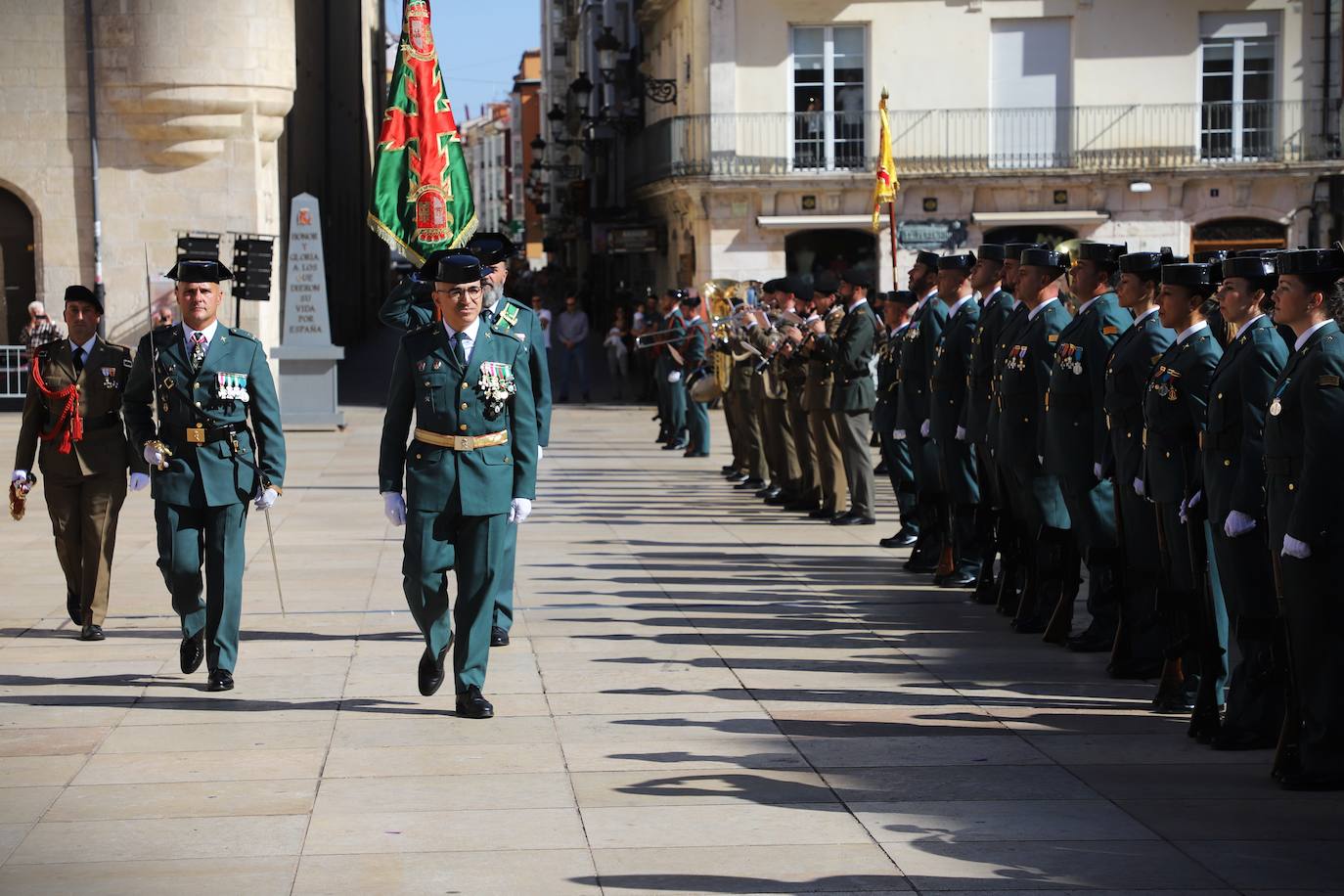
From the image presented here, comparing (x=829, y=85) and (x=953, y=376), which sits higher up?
(x=829, y=85)

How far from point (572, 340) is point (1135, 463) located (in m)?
23.9

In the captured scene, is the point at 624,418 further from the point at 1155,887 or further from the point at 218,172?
the point at 1155,887

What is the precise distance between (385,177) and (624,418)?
1367 cm

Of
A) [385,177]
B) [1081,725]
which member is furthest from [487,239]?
[385,177]

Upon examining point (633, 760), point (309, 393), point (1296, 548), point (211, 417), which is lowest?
point (633, 760)

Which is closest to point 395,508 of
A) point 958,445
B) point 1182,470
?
point 1182,470

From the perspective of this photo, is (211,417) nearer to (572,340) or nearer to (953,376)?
(953,376)

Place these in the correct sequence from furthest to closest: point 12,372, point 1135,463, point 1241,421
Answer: point 12,372 → point 1135,463 → point 1241,421

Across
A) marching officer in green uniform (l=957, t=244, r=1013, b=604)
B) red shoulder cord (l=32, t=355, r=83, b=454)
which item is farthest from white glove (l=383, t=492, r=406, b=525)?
marching officer in green uniform (l=957, t=244, r=1013, b=604)

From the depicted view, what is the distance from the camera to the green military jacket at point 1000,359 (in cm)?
1040

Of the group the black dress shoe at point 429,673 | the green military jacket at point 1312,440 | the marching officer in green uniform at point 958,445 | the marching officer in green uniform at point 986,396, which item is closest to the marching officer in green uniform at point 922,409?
the marching officer in green uniform at point 958,445

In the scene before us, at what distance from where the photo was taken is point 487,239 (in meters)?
9.17

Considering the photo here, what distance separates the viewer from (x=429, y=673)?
8.40 m

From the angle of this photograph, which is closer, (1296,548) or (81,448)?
(1296,548)
